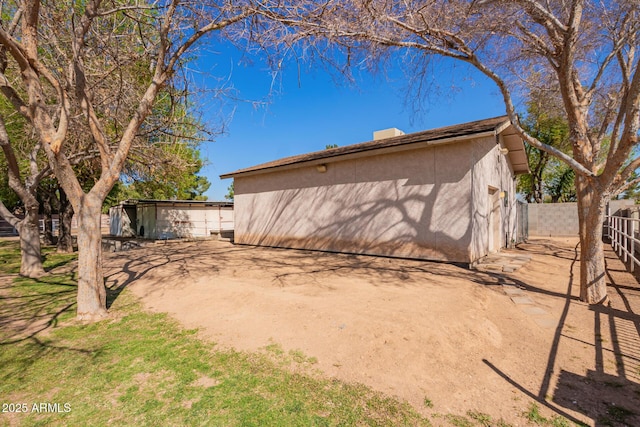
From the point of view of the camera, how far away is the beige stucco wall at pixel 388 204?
26.5 ft

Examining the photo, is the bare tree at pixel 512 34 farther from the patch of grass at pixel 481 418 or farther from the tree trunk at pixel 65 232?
the tree trunk at pixel 65 232

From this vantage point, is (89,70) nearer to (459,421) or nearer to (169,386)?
(169,386)

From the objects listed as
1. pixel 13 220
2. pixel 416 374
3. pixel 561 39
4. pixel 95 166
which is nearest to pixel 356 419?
pixel 416 374

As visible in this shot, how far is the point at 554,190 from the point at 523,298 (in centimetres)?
2791

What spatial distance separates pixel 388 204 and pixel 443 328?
19.2 ft

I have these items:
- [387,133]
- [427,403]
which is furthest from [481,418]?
[387,133]

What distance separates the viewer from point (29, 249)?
7969 mm

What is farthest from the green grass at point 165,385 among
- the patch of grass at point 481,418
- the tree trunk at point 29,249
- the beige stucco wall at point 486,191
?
the beige stucco wall at point 486,191

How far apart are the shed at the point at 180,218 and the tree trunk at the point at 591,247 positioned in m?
17.1

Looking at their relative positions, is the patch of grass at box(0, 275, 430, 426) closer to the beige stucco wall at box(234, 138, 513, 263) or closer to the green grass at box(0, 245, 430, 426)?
the green grass at box(0, 245, 430, 426)

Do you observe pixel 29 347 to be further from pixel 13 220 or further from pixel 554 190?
pixel 554 190

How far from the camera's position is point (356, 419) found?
2.29m

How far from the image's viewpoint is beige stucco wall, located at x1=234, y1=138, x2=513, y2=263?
8.07 metres

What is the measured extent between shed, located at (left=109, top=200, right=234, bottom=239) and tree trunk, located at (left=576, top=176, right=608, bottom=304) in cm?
1713
